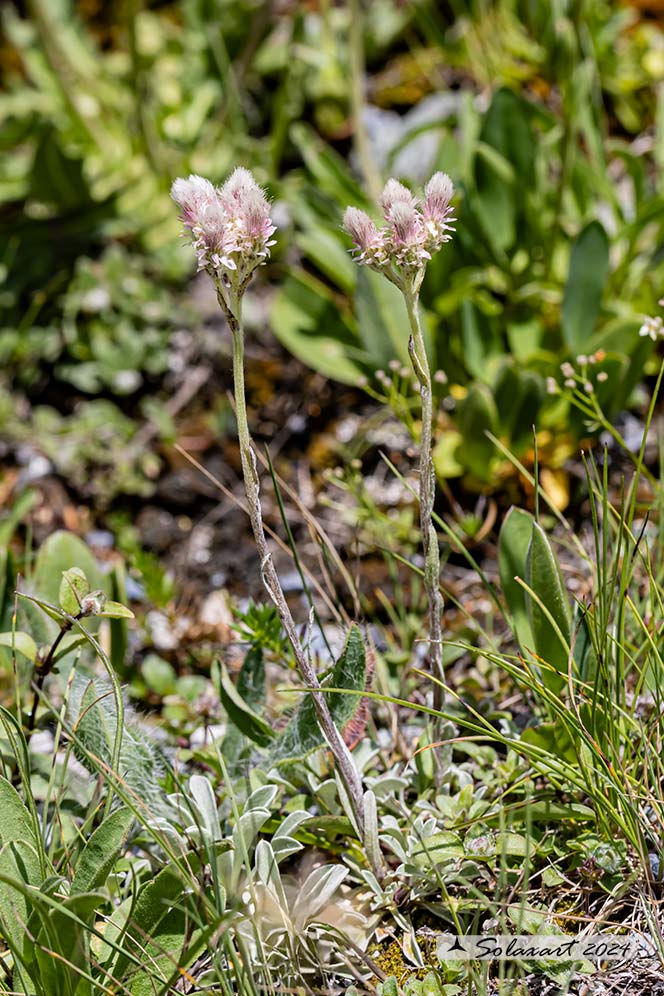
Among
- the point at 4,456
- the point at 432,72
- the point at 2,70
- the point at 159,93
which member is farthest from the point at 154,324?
the point at 2,70

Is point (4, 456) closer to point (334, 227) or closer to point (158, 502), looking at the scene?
point (158, 502)

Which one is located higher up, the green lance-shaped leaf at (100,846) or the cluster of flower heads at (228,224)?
the cluster of flower heads at (228,224)

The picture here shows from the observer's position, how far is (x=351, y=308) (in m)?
3.06

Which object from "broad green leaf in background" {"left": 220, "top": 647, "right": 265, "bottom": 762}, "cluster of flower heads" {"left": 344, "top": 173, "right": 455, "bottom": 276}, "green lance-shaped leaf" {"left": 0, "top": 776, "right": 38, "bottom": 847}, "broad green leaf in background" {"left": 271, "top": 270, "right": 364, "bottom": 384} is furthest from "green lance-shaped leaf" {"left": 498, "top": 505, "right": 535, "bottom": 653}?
"broad green leaf in background" {"left": 271, "top": 270, "right": 364, "bottom": 384}

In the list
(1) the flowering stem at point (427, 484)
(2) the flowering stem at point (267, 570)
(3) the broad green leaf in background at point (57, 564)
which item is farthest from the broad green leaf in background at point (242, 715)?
(3) the broad green leaf in background at point (57, 564)

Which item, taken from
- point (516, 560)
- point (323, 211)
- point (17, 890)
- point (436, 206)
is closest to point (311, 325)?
point (323, 211)

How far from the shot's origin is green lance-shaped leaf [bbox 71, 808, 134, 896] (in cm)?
145

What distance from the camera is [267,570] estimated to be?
1.45m

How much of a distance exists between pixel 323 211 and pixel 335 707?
173 cm

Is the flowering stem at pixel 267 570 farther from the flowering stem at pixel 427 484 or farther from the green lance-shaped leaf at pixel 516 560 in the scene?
the green lance-shaped leaf at pixel 516 560

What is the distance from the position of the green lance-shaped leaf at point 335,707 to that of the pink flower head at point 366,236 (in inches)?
23.3

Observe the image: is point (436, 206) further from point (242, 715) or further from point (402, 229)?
point (242, 715)

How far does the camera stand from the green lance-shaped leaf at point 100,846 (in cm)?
145

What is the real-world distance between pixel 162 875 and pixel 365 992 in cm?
37
